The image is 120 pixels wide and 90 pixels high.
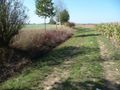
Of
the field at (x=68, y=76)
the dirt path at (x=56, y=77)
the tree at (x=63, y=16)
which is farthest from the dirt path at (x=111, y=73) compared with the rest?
the tree at (x=63, y=16)

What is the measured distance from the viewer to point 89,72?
1055 cm

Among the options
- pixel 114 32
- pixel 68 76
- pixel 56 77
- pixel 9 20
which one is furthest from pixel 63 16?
pixel 56 77

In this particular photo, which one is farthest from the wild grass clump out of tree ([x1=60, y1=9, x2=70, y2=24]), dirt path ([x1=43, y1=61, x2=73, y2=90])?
tree ([x1=60, y1=9, x2=70, y2=24])

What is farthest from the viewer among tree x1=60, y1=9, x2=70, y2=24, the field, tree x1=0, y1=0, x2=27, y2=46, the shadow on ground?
tree x1=60, y1=9, x2=70, y2=24

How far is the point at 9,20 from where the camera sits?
1474 cm

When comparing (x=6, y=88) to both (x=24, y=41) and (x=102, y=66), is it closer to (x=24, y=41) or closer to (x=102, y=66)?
(x=102, y=66)

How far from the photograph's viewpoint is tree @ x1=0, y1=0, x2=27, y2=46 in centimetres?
1434

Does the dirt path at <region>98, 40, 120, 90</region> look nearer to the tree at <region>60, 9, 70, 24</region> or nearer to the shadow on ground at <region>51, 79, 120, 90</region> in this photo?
the shadow on ground at <region>51, 79, 120, 90</region>

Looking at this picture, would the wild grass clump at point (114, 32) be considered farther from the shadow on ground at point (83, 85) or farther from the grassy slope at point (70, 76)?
the shadow on ground at point (83, 85)

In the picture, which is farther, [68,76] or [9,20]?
[9,20]

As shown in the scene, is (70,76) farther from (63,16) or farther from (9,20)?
(63,16)

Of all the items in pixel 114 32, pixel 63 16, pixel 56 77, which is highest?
pixel 63 16

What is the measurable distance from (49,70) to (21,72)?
1169mm

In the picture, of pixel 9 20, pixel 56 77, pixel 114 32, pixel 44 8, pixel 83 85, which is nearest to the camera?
pixel 83 85
